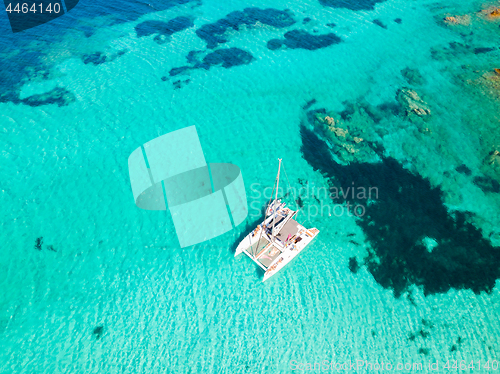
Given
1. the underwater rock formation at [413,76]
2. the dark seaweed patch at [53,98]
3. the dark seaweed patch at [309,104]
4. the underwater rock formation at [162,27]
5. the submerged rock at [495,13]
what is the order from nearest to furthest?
the dark seaweed patch at [53,98]
the dark seaweed patch at [309,104]
the underwater rock formation at [413,76]
the underwater rock formation at [162,27]
the submerged rock at [495,13]

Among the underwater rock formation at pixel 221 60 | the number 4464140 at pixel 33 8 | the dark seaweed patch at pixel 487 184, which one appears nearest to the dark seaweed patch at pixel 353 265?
the dark seaweed patch at pixel 487 184

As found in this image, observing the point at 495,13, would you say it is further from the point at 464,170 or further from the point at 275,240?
the point at 275,240

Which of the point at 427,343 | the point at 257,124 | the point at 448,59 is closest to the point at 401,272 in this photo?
the point at 427,343

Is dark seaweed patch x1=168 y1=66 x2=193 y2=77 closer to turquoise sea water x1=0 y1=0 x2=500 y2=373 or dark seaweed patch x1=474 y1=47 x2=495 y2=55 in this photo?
turquoise sea water x1=0 y1=0 x2=500 y2=373

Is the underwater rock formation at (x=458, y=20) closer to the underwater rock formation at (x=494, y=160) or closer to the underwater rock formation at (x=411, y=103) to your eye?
the underwater rock formation at (x=411, y=103)

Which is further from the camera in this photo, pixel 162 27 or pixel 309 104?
pixel 162 27

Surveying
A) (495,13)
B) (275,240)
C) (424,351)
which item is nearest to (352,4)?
(495,13)

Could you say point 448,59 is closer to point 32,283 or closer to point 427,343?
point 427,343
